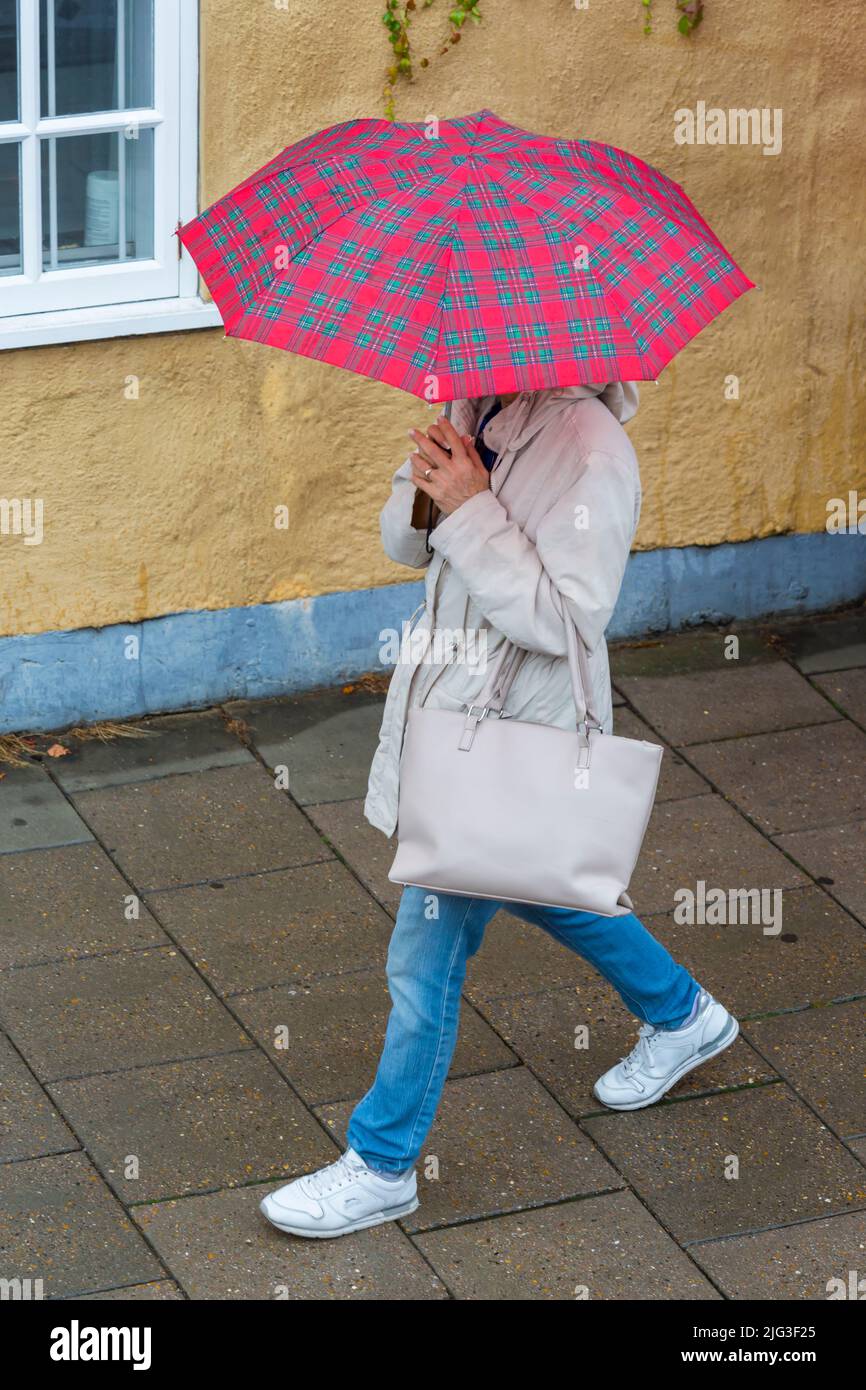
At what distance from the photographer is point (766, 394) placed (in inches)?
255

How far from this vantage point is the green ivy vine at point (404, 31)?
5.59 m

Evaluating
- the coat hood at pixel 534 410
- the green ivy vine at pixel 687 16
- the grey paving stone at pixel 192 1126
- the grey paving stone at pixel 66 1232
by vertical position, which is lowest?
the grey paving stone at pixel 66 1232

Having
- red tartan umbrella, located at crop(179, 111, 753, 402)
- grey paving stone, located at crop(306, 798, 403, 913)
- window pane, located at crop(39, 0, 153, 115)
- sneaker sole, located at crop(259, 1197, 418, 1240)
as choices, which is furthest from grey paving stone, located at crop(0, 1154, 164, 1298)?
window pane, located at crop(39, 0, 153, 115)

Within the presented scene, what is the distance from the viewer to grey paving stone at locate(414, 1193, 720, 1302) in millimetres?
3898

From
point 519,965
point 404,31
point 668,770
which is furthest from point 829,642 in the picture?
point 404,31

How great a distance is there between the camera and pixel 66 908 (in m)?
5.06

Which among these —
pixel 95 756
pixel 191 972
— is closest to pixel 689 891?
pixel 191 972

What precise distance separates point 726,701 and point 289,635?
1494 millimetres

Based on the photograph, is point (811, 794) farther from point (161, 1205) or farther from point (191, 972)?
point (161, 1205)

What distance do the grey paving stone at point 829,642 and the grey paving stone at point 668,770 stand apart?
2.52 ft

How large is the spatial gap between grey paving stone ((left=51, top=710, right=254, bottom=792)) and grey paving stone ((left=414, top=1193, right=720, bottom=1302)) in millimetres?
2123

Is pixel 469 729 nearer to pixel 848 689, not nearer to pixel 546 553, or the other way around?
pixel 546 553

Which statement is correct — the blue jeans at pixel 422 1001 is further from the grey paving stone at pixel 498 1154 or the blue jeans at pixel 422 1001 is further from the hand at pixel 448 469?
the hand at pixel 448 469

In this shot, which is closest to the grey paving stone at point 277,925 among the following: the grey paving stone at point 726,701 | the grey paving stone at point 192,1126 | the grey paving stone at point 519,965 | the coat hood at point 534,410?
the grey paving stone at point 519,965
